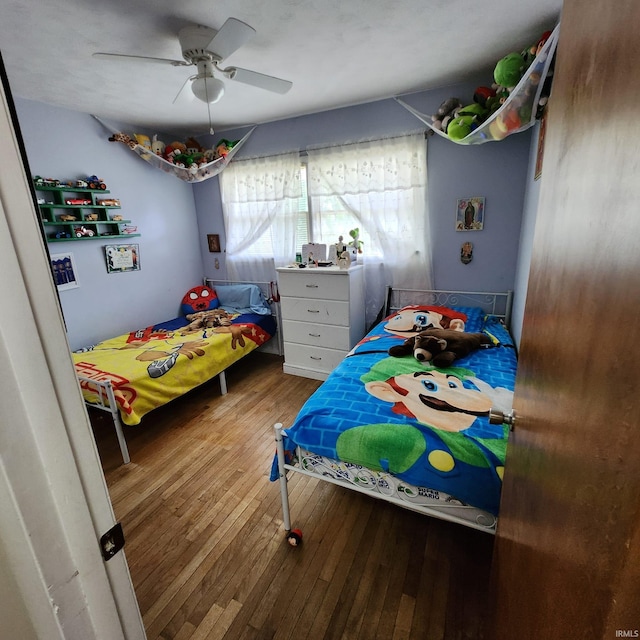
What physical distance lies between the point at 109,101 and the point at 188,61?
1261 mm

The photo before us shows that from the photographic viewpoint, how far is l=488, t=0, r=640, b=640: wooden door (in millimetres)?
350

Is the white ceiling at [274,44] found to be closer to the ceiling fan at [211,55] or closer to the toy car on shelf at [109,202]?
the ceiling fan at [211,55]

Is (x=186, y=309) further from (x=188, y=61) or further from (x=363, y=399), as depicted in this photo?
(x=363, y=399)

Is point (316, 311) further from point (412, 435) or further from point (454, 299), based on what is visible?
point (412, 435)

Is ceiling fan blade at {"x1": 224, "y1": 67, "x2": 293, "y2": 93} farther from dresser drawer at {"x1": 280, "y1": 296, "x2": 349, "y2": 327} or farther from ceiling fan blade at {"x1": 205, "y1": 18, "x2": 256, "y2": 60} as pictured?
dresser drawer at {"x1": 280, "y1": 296, "x2": 349, "y2": 327}

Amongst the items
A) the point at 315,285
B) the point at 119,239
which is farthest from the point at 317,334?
the point at 119,239

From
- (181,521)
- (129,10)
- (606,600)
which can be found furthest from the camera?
(181,521)

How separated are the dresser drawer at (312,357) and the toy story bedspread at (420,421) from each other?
0.97 metres

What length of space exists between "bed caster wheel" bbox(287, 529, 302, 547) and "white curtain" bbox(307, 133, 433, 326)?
2.26 m

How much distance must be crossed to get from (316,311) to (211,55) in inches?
79.8

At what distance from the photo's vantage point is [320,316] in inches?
125

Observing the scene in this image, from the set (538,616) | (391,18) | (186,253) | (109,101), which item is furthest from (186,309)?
(538,616)

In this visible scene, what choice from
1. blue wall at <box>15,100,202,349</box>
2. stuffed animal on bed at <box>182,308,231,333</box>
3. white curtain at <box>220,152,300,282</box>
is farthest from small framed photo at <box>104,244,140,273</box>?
white curtain at <box>220,152,300,282</box>

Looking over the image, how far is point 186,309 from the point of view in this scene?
393 cm
